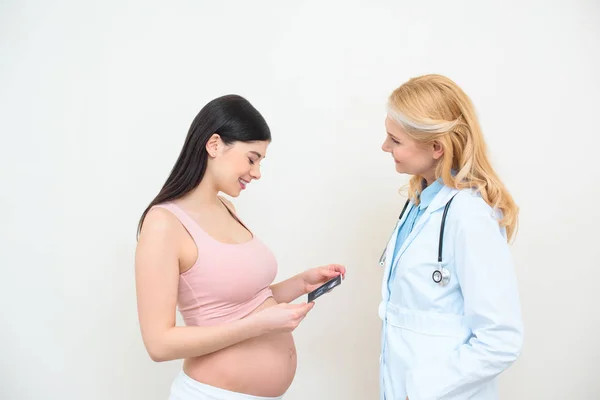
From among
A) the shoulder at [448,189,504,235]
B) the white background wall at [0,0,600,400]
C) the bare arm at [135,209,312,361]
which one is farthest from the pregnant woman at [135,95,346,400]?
the white background wall at [0,0,600,400]

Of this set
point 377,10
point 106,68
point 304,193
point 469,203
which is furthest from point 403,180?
point 106,68

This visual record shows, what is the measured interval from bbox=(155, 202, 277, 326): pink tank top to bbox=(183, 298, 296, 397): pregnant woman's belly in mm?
104

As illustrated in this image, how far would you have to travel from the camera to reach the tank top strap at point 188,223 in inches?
59.7

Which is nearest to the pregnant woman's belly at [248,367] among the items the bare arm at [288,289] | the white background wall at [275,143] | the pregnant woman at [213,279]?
the pregnant woman at [213,279]

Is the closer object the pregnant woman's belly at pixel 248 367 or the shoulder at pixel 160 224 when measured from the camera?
the shoulder at pixel 160 224

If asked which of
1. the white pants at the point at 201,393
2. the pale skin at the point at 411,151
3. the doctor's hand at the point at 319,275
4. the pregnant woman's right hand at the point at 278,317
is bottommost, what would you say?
the white pants at the point at 201,393

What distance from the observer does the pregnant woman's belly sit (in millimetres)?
1538

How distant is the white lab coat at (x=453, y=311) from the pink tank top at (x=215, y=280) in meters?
0.45

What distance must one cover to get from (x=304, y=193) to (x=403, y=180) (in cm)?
48

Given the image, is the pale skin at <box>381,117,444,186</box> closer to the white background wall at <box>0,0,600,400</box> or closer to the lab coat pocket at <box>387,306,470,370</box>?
the lab coat pocket at <box>387,306,470,370</box>

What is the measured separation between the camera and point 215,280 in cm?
152

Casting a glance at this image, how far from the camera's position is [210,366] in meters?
1.54

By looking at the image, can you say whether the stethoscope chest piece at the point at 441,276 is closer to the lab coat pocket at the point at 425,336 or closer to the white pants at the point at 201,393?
the lab coat pocket at the point at 425,336

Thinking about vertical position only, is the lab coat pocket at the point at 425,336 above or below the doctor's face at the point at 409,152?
below
